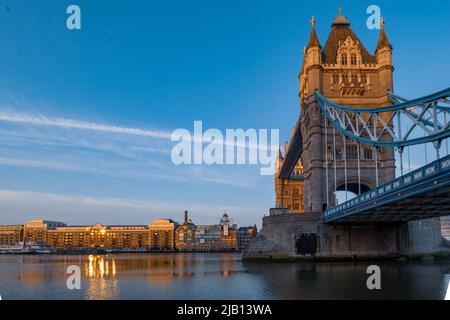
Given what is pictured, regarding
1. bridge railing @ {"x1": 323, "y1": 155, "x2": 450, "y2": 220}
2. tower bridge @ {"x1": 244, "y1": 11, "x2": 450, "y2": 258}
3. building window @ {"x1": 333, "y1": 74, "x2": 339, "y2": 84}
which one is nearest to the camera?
bridge railing @ {"x1": 323, "y1": 155, "x2": 450, "y2": 220}

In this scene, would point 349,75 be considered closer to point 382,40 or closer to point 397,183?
point 382,40

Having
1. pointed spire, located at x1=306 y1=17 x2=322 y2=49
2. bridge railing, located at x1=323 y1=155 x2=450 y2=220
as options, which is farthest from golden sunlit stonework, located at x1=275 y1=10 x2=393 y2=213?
bridge railing, located at x1=323 y1=155 x2=450 y2=220

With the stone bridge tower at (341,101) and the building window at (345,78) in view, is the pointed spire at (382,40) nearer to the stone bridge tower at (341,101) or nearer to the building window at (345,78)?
the stone bridge tower at (341,101)

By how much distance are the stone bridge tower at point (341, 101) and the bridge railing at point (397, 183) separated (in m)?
8.74

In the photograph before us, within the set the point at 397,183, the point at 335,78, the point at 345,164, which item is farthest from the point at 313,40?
the point at 397,183

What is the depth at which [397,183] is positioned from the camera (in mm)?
41156

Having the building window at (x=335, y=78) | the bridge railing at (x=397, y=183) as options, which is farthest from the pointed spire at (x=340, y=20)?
the bridge railing at (x=397, y=183)

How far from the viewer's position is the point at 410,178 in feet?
126

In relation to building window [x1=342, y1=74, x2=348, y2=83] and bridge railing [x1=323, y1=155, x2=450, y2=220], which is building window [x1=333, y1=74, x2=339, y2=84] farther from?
bridge railing [x1=323, y1=155, x2=450, y2=220]

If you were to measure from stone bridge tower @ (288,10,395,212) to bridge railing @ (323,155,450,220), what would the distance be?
8.74 metres

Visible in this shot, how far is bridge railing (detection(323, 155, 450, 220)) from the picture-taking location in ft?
109

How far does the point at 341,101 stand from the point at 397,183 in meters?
31.3
